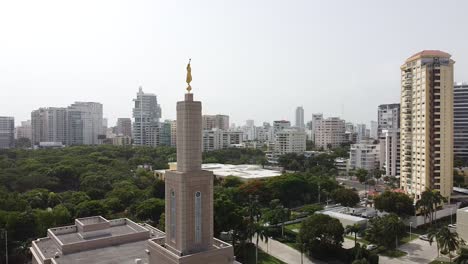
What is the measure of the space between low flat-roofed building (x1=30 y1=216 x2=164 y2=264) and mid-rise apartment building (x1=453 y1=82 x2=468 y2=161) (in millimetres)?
96380

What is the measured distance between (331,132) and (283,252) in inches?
4805

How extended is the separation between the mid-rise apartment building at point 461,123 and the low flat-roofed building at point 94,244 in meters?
96.4

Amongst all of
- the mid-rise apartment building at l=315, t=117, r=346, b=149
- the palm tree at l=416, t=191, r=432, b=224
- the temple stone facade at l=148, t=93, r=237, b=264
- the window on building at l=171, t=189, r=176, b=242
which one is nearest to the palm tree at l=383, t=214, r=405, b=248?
the palm tree at l=416, t=191, r=432, b=224

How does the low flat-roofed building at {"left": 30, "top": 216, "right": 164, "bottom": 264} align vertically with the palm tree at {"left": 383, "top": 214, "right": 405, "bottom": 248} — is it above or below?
above

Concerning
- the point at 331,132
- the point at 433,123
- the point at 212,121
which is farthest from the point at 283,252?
the point at 212,121

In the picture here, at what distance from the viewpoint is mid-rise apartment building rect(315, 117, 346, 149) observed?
152250mm

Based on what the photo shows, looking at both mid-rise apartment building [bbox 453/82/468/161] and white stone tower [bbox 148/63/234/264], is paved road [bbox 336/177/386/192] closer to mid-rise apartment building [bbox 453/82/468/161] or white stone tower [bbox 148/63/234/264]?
mid-rise apartment building [bbox 453/82/468/161]

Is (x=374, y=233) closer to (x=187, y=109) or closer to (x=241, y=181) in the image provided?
(x=187, y=109)

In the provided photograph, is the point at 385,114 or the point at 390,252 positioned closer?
the point at 390,252

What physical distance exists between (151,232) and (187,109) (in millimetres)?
15337

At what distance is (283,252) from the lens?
3700cm

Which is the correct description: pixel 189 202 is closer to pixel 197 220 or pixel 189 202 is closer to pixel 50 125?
pixel 197 220

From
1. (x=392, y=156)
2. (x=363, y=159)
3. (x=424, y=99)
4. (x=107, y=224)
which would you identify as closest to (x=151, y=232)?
(x=107, y=224)

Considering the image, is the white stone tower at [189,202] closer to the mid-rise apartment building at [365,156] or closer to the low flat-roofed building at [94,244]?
the low flat-roofed building at [94,244]
